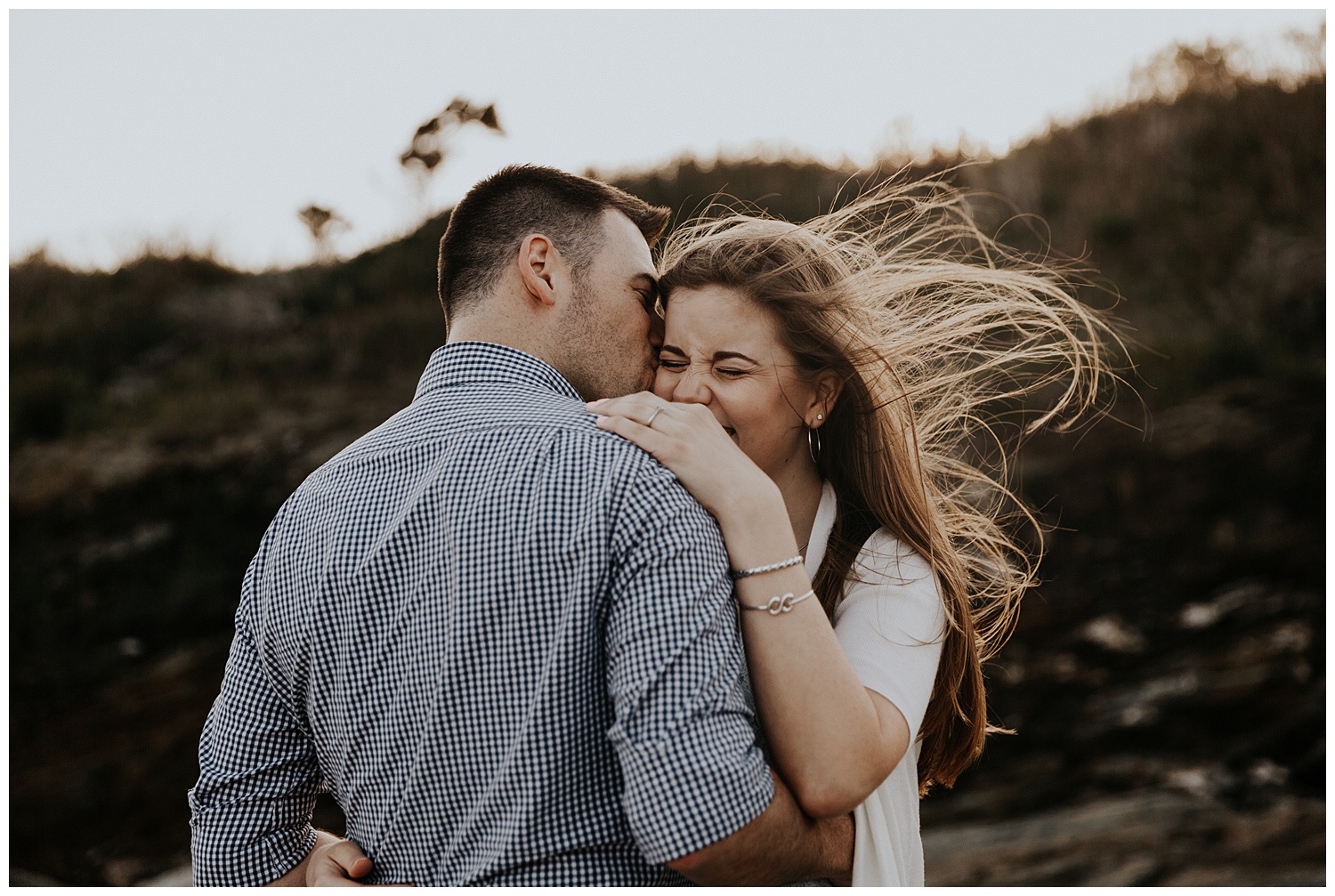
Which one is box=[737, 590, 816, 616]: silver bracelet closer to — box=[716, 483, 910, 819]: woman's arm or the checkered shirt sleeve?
box=[716, 483, 910, 819]: woman's arm

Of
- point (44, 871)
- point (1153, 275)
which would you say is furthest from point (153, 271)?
point (1153, 275)

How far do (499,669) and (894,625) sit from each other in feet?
2.39

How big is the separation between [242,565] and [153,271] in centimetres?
475

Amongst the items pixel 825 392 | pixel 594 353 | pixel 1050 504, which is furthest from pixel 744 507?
pixel 1050 504

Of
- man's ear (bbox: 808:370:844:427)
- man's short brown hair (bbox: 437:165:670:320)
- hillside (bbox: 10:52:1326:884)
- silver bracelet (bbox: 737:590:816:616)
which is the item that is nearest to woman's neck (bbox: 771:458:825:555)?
man's ear (bbox: 808:370:844:427)

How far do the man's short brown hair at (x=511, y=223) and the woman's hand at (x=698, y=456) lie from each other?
18.1 inches

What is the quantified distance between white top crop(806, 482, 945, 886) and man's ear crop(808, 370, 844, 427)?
319 mm

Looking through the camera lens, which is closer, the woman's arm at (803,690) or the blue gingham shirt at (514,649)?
the blue gingham shirt at (514,649)

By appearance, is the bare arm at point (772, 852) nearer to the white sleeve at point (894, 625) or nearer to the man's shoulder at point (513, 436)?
the white sleeve at point (894, 625)

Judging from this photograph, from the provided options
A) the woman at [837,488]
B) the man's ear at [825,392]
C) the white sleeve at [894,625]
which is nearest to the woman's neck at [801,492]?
the woman at [837,488]

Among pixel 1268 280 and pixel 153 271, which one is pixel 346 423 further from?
pixel 1268 280

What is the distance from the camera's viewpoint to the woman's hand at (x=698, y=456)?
1.45 m

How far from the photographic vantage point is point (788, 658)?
1378mm

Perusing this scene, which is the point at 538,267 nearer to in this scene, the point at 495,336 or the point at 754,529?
the point at 495,336
